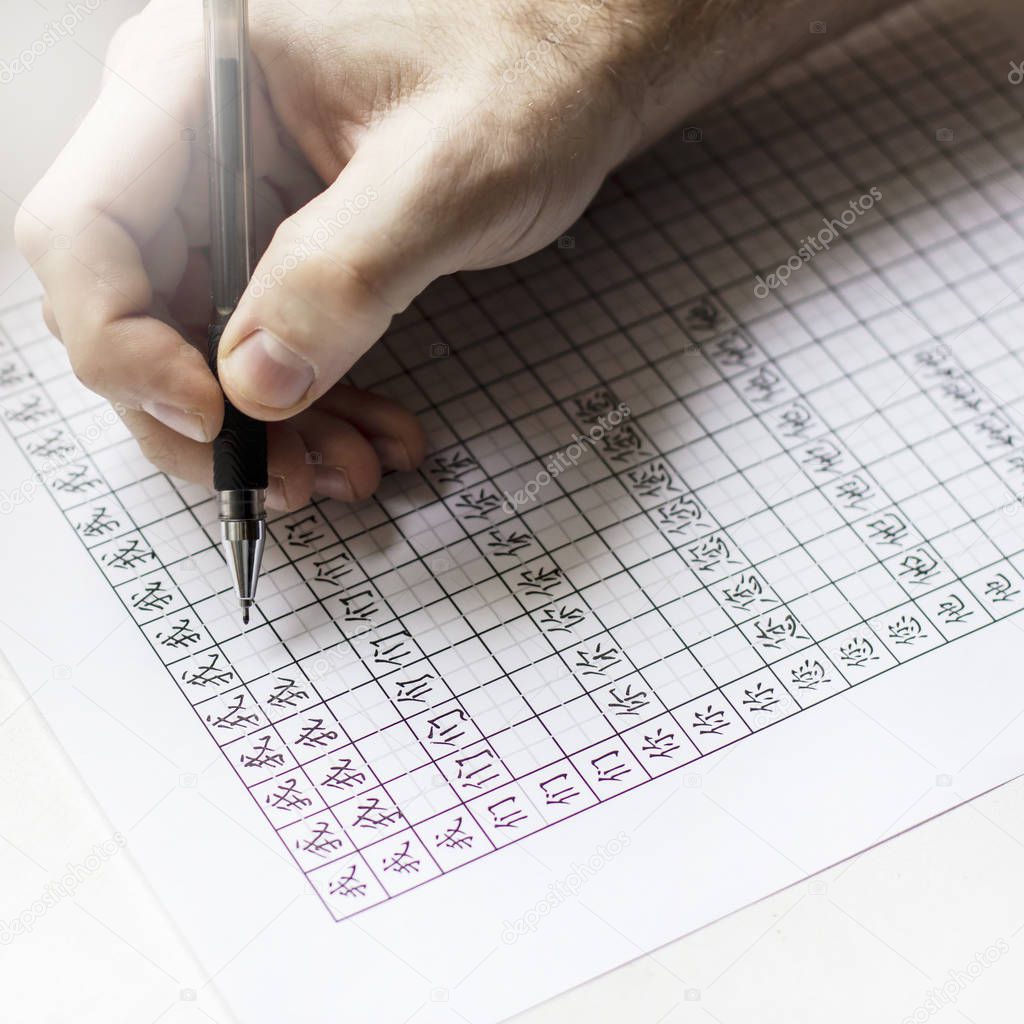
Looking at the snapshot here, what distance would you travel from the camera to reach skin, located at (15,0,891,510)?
2.23ft

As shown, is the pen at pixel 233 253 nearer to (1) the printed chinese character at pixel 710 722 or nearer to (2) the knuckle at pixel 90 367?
(2) the knuckle at pixel 90 367

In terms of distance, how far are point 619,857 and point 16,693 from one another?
39 cm

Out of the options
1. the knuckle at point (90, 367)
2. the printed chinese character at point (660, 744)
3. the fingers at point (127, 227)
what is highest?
the fingers at point (127, 227)

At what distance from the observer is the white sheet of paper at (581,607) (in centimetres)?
64

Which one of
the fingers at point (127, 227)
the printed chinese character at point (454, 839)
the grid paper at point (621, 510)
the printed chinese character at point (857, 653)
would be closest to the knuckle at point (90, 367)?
the fingers at point (127, 227)

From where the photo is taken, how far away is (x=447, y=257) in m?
0.73

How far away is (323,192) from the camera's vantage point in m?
0.75

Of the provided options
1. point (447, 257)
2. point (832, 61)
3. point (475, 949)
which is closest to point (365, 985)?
point (475, 949)

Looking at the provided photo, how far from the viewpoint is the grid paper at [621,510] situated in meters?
0.69

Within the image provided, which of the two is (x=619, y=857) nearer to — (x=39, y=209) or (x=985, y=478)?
(x=985, y=478)

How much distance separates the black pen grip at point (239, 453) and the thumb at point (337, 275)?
22 millimetres

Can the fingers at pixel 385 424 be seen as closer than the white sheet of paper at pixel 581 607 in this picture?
No

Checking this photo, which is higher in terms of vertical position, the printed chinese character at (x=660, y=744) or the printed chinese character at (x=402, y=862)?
the printed chinese character at (x=660, y=744)

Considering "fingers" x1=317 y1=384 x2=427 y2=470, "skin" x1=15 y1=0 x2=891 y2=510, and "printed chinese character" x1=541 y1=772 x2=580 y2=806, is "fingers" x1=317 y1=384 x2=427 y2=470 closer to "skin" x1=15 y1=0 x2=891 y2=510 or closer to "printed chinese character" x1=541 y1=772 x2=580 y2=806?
"skin" x1=15 y1=0 x2=891 y2=510
